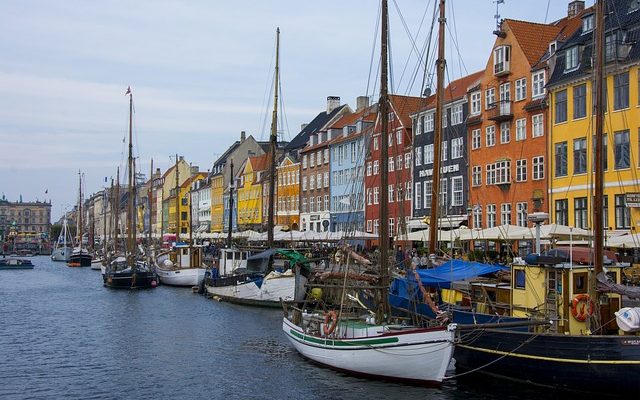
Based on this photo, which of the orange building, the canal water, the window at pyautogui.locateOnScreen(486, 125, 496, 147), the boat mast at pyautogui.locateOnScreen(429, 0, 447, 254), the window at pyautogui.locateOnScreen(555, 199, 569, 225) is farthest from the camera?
the window at pyautogui.locateOnScreen(486, 125, 496, 147)

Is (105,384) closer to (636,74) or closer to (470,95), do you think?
(636,74)

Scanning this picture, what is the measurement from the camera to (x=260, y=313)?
4666 centimetres

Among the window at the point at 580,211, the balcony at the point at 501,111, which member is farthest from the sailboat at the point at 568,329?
the balcony at the point at 501,111

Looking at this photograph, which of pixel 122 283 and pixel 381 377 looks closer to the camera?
pixel 381 377

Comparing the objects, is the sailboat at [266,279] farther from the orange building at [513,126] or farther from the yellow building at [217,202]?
the yellow building at [217,202]

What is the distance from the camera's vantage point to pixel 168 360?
1219 inches

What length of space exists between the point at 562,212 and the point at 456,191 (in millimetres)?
14375

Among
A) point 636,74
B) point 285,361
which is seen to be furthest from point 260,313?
point 636,74

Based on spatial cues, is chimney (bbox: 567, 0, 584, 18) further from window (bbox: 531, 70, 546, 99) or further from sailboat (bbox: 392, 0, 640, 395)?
sailboat (bbox: 392, 0, 640, 395)

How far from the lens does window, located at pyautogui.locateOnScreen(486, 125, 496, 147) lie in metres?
58.9

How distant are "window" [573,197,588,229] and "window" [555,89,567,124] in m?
5.78

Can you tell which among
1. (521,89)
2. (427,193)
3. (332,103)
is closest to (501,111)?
(521,89)

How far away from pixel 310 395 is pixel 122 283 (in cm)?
4457

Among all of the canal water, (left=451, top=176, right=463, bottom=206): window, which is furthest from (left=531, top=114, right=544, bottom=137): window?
the canal water
